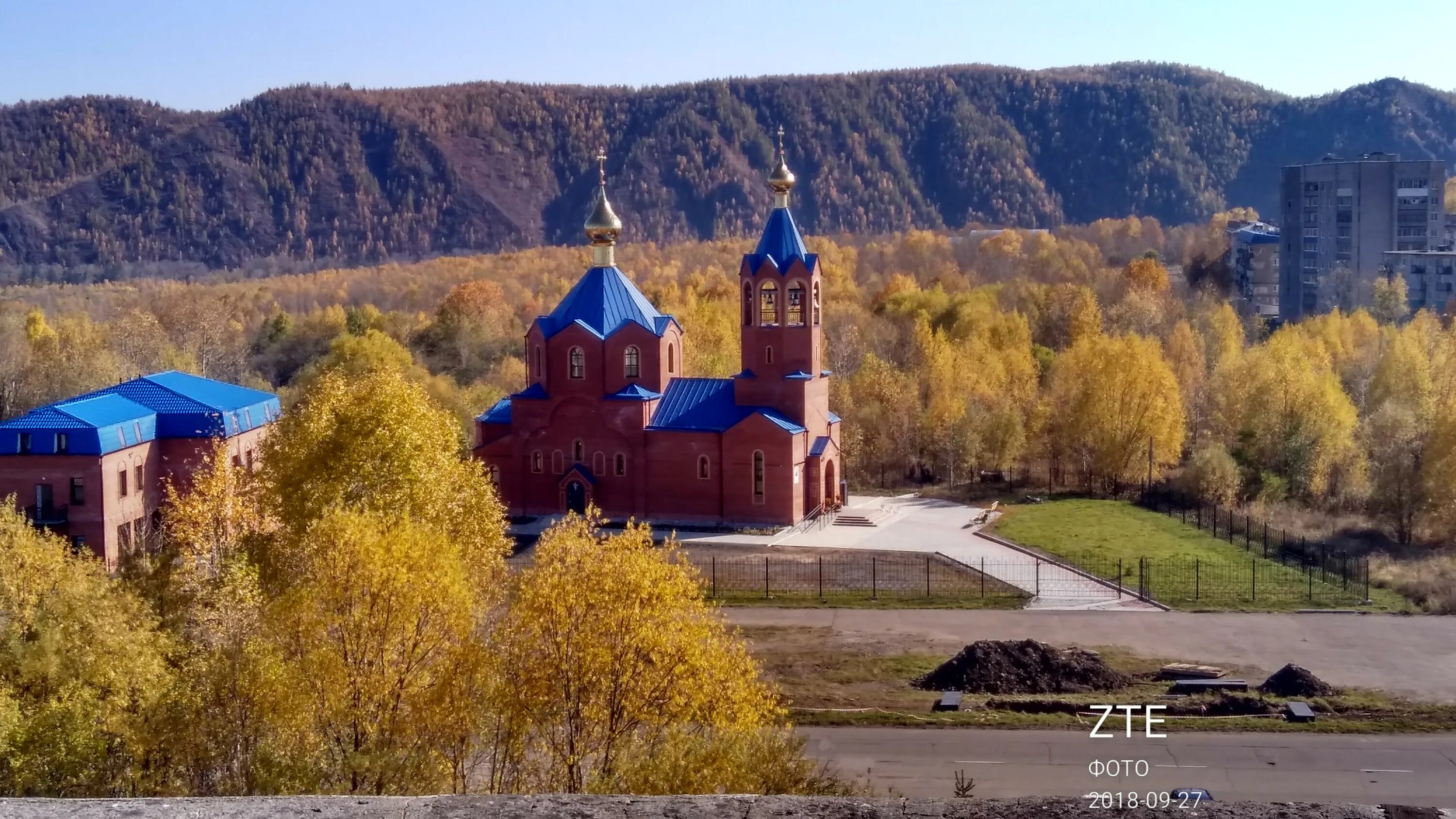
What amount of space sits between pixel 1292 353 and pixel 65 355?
45024 mm

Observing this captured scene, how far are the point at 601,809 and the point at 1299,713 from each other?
18.2 metres

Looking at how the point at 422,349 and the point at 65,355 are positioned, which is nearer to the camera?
the point at 65,355

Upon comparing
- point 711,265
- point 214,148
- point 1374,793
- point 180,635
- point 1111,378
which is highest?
point 214,148

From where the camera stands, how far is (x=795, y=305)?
3728cm

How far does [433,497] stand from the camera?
22.7m

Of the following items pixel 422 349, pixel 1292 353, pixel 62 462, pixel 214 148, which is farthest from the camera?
pixel 214 148

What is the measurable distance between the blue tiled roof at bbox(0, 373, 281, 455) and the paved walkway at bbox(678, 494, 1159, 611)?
39.3ft

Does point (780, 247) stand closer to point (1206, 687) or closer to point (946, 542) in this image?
point (946, 542)

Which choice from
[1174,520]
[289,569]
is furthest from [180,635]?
[1174,520]

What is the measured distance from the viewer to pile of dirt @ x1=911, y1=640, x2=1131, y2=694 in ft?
75.2

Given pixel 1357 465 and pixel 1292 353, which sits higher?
pixel 1292 353

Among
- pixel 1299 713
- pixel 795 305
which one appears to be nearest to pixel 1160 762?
pixel 1299 713

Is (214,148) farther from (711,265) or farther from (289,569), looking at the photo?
(289,569)

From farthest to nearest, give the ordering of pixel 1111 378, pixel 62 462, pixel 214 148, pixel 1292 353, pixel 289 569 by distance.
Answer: pixel 214 148, pixel 1292 353, pixel 1111 378, pixel 62 462, pixel 289 569
